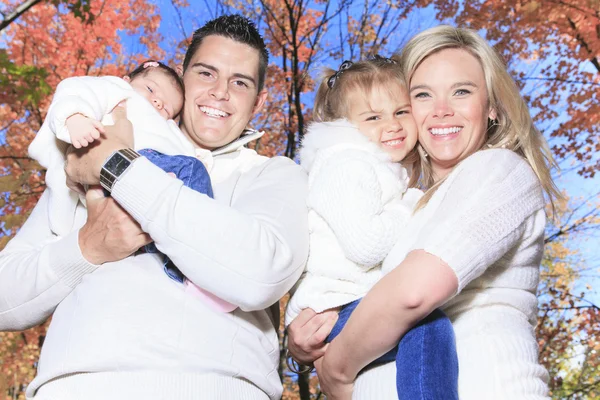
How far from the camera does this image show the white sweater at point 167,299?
1.79 metres

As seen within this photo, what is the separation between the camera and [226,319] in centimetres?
198

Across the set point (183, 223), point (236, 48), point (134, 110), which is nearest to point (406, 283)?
point (183, 223)

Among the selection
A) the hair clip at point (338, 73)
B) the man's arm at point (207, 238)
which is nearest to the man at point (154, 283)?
the man's arm at point (207, 238)

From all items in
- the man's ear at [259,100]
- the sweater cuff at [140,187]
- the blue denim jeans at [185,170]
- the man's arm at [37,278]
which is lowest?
the man's arm at [37,278]

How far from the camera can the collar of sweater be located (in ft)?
8.26

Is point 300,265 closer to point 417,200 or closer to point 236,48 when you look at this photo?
point 417,200

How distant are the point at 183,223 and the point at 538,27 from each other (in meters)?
7.87

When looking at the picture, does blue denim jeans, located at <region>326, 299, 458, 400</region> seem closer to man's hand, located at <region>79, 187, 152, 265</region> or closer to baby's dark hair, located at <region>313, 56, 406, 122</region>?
man's hand, located at <region>79, 187, 152, 265</region>

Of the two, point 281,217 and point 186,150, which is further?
point 186,150

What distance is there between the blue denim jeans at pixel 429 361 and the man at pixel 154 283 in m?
0.48

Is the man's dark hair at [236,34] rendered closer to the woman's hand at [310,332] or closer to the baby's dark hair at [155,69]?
the baby's dark hair at [155,69]

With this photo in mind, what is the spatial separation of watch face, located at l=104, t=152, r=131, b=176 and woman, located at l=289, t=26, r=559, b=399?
94 cm

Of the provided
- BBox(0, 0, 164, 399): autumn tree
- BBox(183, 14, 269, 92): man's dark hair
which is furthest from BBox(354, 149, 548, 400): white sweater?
BBox(0, 0, 164, 399): autumn tree

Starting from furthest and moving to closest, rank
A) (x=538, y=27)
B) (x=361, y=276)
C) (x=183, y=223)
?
(x=538, y=27) < (x=361, y=276) < (x=183, y=223)
